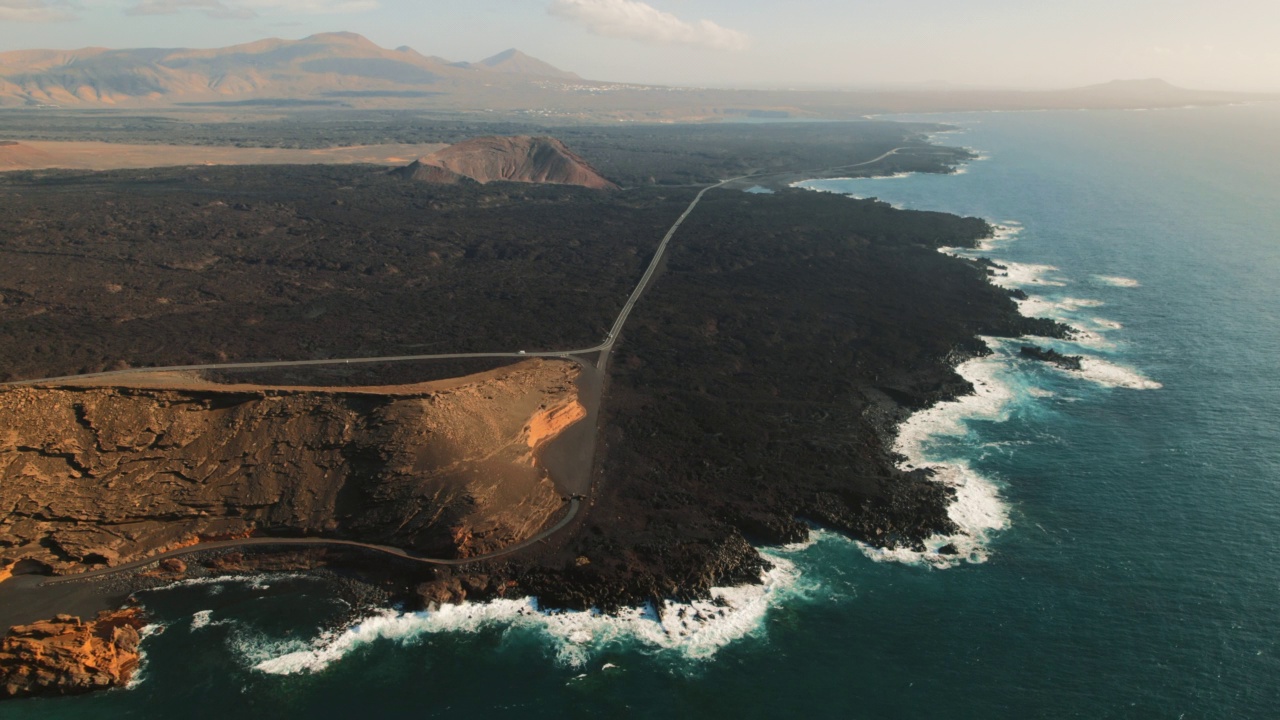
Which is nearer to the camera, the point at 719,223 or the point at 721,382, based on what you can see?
the point at 721,382

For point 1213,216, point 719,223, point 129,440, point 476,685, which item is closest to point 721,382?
point 476,685

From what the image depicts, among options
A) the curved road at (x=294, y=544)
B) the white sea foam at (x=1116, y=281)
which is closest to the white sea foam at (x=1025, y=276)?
the white sea foam at (x=1116, y=281)

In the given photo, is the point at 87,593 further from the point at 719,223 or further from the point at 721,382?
the point at 719,223

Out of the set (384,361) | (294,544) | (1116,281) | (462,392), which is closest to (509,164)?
(384,361)

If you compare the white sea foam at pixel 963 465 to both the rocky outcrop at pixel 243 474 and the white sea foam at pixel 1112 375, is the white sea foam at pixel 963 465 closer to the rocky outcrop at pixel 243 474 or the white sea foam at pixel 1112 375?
the white sea foam at pixel 1112 375

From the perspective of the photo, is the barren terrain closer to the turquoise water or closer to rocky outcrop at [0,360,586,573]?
rocky outcrop at [0,360,586,573]

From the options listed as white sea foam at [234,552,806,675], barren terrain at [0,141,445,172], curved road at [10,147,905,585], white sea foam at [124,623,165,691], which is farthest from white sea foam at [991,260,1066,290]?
barren terrain at [0,141,445,172]
